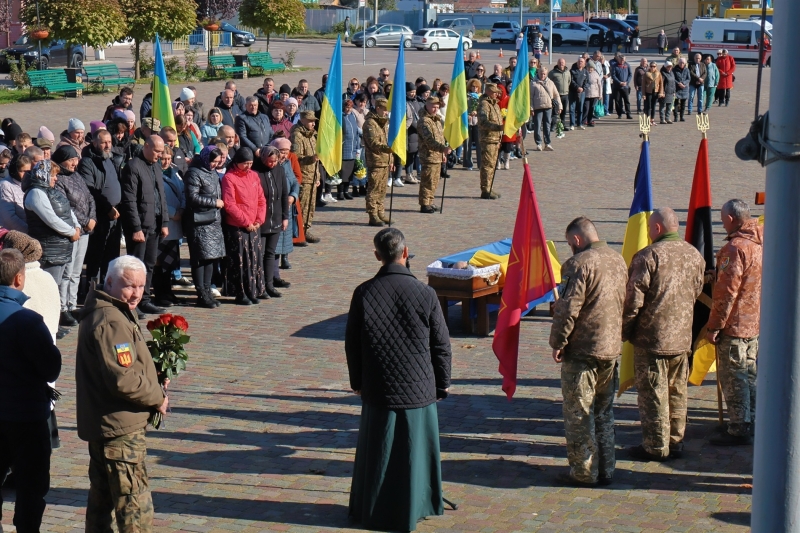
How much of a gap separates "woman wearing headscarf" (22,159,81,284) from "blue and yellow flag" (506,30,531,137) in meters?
8.76

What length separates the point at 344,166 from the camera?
60.3 ft

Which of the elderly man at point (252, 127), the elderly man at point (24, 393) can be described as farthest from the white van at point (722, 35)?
the elderly man at point (24, 393)

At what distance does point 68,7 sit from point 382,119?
19.0 m

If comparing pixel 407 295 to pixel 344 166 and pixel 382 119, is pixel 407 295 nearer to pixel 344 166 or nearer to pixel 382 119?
pixel 382 119

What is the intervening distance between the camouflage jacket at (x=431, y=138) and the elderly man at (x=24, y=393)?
38.2ft

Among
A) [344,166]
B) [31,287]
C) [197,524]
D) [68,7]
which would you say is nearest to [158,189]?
[31,287]

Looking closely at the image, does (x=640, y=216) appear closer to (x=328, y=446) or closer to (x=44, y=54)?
(x=328, y=446)

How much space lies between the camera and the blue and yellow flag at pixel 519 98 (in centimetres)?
1739

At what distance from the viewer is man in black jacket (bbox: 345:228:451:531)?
652 centimetres

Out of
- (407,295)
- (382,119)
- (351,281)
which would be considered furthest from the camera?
(382,119)

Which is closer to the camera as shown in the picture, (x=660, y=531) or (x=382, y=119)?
(x=660, y=531)

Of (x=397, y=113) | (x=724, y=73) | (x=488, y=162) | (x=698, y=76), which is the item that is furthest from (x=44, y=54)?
(x=397, y=113)

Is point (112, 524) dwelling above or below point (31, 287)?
below

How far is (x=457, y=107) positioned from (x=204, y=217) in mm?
6561
